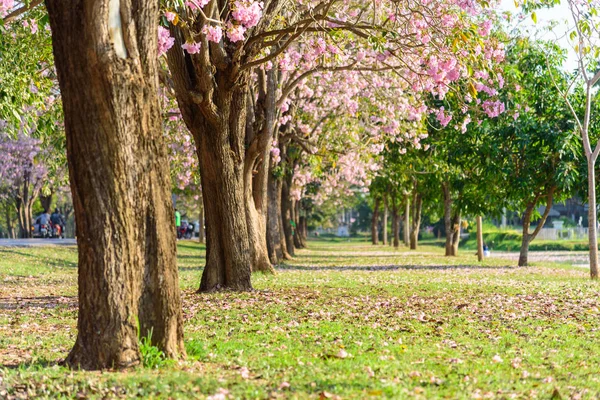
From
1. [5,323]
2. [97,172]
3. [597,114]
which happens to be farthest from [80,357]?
[597,114]

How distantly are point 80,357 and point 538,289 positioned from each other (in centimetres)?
1241

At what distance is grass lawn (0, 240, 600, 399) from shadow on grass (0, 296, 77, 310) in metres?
0.02

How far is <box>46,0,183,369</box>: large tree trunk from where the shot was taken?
23.1ft

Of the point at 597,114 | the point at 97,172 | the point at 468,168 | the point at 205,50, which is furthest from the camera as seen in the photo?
the point at 468,168

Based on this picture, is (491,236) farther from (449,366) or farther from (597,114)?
(449,366)

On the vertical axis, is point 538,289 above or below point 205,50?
below

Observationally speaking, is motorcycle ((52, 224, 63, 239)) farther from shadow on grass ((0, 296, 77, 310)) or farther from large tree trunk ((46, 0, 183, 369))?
large tree trunk ((46, 0, 183, 369))

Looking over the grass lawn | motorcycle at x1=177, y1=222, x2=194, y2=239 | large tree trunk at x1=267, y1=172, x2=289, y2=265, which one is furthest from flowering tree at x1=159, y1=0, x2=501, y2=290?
motorcycle at x1=177, y1=222, x2=194, y2=239

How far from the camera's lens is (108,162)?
7039mm

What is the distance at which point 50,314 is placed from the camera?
12.8 metres

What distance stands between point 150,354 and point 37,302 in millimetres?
8243

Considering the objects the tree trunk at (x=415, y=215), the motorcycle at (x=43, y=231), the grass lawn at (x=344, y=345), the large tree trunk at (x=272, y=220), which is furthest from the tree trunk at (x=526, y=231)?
the motorcycle at (x=43, y=231)

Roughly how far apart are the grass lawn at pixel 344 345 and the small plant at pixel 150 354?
3 cm

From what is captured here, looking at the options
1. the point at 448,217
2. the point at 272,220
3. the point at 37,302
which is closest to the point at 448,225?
the point at 448,217
